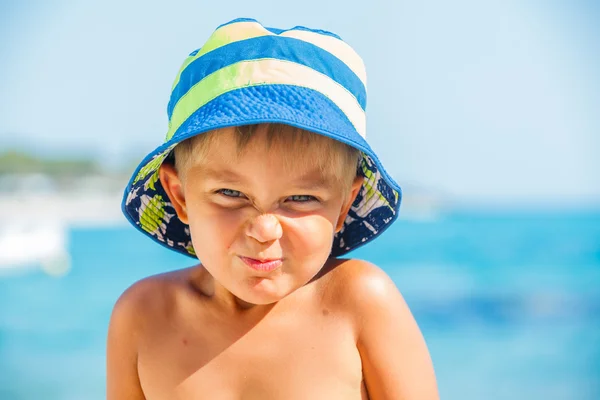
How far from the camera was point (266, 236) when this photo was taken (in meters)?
1.51

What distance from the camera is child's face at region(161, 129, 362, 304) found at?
1.51 m

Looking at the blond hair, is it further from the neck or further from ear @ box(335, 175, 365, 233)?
the neck

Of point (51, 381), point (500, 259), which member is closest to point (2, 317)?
point (51, 381)

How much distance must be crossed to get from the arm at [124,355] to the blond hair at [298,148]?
428 mm

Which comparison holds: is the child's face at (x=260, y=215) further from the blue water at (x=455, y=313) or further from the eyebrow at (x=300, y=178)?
the blue water at (x=455, y=313)

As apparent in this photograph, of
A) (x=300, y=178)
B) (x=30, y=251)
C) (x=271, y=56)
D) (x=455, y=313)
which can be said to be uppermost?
(x=30, y=251)

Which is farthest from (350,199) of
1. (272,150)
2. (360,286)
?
(272,150)

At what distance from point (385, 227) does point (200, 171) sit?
0.52 metres

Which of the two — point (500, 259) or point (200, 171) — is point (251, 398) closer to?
point (200, 171)

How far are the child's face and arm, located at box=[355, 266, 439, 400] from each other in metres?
0.20

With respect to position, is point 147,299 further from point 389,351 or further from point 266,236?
point 389,351

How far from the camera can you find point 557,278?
596 inches

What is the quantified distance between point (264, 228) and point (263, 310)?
36 centimetres

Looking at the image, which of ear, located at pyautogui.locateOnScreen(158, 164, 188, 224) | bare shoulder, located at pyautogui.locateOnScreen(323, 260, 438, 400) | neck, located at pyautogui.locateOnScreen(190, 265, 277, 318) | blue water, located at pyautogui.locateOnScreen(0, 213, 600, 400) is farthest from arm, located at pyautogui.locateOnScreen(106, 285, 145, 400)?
blue water, located at pyautogui.locateOnScreen(0, 213, 600, 400)
